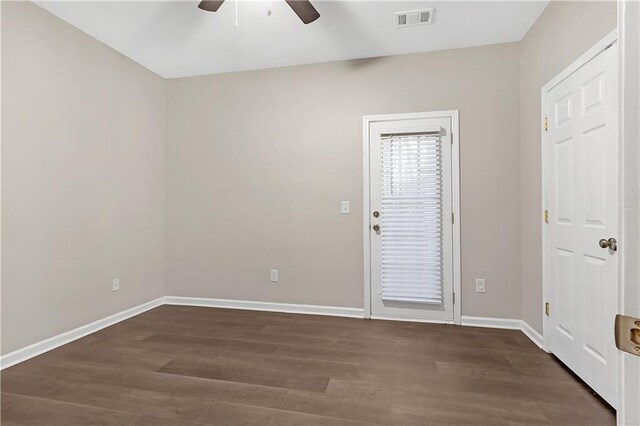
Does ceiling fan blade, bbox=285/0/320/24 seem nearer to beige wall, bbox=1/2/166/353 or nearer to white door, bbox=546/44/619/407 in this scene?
white door, bbox=546/44/619/407

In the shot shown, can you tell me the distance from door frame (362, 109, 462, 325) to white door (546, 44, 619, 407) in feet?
2.65

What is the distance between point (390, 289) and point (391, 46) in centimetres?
248

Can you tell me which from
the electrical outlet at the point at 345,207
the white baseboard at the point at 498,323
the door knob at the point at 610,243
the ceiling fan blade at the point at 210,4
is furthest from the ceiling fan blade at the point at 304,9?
the white baseboard at the point at 498,323

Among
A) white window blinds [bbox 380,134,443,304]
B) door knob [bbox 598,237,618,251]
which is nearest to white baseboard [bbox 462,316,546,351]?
white window blinds [bbox 380,134,443,304]

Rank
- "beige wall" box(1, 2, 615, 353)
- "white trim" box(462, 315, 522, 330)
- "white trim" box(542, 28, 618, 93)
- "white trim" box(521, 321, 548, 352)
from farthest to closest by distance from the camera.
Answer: "white trim" box(462, 315, 522, 330) → "white trim" box(521, 321, 548, 352) → "beige wall" box(1, 2, 615, 353) → "white trim" box(542, 28, 618, 93)

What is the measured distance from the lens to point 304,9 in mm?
2252

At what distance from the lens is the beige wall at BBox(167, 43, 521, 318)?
3.10m

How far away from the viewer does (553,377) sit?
2.12 metres

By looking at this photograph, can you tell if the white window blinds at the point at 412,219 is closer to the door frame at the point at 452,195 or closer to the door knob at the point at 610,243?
the door frame at the point at 452,195

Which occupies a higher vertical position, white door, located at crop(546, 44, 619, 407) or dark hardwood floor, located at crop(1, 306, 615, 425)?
white door, located at crop(546, 44, 619, 407)

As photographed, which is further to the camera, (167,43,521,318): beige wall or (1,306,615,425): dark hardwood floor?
(167,43,521,318): beige wall

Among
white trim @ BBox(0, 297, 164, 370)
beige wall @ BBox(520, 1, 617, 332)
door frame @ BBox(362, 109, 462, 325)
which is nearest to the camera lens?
beige wall @ BBox(520, 1, 617, 332)

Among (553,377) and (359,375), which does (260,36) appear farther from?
(553,377)

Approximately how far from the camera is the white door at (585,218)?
5.89 feet
